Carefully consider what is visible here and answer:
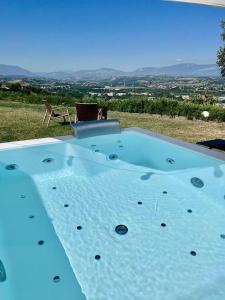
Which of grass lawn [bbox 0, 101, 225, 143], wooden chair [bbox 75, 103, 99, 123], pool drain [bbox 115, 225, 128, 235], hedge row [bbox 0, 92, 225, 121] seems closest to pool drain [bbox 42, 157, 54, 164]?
grass lawn [bbox 0, 101, 225, 143]

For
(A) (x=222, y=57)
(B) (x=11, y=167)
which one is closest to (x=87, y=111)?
(B) (x=11, y=167)

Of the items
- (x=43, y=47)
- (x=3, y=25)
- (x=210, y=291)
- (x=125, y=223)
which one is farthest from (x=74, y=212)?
(x=43, y=47)

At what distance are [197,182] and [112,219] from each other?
5.84 feet

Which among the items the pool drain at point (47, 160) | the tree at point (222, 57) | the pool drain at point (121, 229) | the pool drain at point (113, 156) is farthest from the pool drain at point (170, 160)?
the tree at point (222, 57)

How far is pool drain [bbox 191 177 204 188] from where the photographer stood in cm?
502

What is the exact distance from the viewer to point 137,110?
12664 millimetres

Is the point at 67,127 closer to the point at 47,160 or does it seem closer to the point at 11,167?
the point at 47,160

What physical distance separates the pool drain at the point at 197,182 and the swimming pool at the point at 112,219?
22mm

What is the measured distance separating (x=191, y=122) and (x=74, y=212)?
6745 millimetres

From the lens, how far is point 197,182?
5094 millimetres

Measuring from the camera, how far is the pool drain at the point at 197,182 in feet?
16.5

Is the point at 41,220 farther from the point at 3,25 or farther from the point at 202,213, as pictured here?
the point at 3,25

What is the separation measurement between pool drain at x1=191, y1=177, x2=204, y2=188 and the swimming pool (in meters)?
0.02

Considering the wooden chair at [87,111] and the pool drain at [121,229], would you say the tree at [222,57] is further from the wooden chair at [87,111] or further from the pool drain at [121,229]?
the pool drain at [121,229]
